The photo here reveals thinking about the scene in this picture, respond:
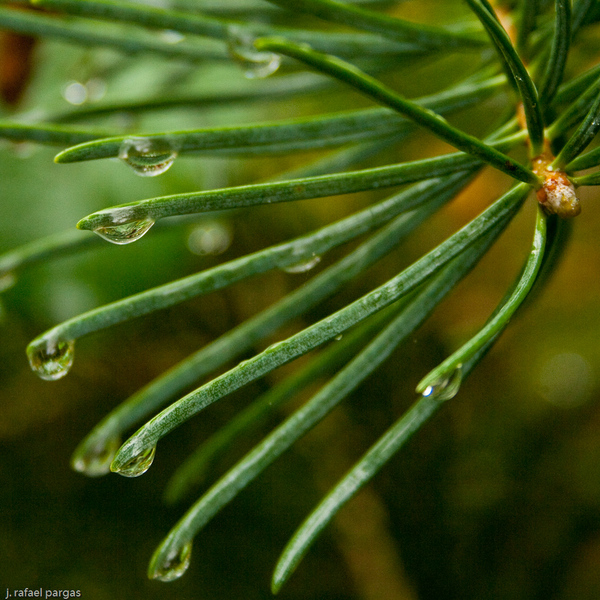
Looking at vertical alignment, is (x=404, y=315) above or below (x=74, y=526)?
below

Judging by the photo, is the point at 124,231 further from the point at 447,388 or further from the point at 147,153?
the point at 447,388

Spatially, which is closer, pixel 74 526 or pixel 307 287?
pixel 307 287

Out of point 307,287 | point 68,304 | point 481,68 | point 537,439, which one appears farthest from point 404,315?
point 537,439

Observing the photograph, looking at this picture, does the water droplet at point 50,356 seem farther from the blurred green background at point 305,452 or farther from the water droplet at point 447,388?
the blurred green background at point 305,452

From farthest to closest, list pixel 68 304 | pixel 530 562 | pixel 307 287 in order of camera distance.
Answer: pixel 530 562
pixel 68 304
pixel 307 287

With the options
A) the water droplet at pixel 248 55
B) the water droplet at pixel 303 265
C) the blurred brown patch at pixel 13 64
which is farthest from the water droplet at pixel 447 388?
the blurred brown patch at pixel 13 64

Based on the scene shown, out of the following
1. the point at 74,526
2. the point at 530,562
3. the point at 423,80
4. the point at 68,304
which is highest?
the point at 423,80

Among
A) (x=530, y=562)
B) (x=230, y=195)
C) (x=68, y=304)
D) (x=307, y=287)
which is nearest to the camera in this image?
(x=230, y=195)

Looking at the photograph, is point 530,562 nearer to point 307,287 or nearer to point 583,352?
point 583,352
